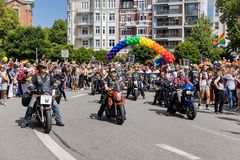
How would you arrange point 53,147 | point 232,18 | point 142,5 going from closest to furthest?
point 53,147
point 232,18
point 142,5

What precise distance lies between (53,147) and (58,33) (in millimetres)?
100674

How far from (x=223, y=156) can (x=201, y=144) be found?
123cm

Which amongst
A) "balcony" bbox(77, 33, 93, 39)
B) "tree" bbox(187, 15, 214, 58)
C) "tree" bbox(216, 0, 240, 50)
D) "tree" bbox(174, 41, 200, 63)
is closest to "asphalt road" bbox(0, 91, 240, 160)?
"tree" bbox(216, 0, 240, 50)

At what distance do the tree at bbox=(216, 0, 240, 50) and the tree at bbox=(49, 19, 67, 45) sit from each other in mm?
57472

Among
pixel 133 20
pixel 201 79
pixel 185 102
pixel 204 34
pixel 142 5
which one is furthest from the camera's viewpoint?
pixel 133 20

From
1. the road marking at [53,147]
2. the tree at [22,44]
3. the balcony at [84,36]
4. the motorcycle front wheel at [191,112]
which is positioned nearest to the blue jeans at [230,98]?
the motorcycle front wheel at [191,112]

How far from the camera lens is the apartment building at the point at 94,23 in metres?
91.4

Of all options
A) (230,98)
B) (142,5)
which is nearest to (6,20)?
(142,5)

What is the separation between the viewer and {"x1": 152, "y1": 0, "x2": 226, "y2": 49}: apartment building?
3221 inches

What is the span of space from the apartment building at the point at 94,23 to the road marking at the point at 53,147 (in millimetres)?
81443

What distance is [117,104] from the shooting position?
40.0 feet

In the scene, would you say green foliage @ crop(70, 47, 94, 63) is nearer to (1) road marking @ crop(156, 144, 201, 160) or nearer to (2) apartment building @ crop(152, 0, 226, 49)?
(2) apartment building @ crop(152, 0, 226, 49)

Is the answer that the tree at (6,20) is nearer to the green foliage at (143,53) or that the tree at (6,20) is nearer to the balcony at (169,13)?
the green foliage at (143,53)

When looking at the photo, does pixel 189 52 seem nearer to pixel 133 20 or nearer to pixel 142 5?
pixel 142 5
